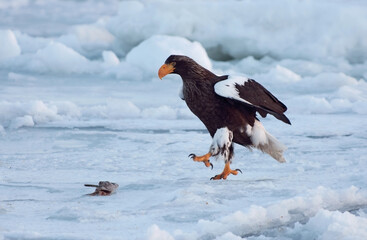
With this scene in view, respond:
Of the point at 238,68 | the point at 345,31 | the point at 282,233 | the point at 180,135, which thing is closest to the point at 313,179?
the point at 282,233

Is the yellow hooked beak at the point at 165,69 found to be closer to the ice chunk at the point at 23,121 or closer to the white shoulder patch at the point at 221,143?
the white shoulder patch at the point at 221,143

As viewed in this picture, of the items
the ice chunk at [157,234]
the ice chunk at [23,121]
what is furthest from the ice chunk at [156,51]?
the ice chunk at [157,234]

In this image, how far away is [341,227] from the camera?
3.12 metres

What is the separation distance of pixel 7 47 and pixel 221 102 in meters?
11.2

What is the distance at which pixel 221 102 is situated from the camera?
454 cm

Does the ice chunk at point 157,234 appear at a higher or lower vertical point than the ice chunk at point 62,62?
lower

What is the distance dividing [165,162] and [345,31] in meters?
8.61

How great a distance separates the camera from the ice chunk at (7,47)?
14.8m

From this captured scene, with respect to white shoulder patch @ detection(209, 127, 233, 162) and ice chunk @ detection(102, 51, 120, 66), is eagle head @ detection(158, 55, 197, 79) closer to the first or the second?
white shoulder patch @ detection(209, 127, 233, 162)

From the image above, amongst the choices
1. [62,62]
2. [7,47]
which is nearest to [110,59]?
[62,62]

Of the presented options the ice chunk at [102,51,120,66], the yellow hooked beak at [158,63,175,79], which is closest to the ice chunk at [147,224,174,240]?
the yellow hooked beak at [158,63,175,79]

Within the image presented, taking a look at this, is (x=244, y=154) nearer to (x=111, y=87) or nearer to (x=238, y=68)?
(x=111, y=87)

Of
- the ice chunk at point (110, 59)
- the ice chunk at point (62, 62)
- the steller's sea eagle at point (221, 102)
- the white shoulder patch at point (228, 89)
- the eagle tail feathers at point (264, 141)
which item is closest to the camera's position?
the white shoulder patch at point (228, 89)

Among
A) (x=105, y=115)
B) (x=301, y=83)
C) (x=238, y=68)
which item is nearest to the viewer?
(x=105, y=115)
